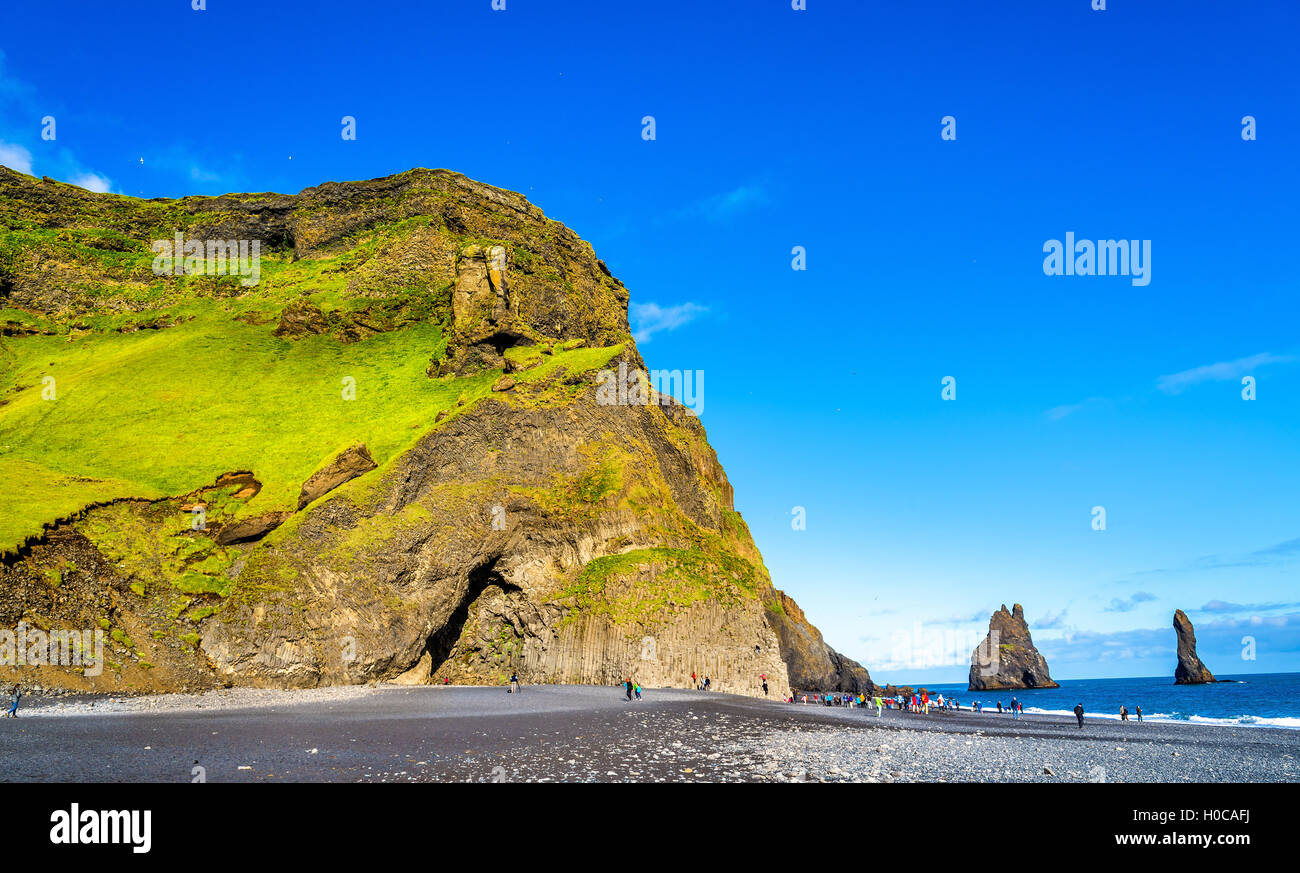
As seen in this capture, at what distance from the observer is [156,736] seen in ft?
75.3

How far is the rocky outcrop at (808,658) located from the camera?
86.7m

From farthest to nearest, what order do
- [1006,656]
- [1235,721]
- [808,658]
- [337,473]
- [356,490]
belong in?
1. [1006,656]
2. [808,658]
3. [1235,721]
4. [337,473]
5. [356,490]

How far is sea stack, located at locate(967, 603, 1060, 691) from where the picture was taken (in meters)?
172

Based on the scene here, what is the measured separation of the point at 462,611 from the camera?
51.8 metres

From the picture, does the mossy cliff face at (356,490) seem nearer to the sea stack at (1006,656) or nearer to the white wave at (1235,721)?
the white wave at (1235,721)

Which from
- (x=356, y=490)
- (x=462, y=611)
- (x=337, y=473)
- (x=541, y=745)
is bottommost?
(x=541, y=745)

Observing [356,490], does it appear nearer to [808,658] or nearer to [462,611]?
[462,611]

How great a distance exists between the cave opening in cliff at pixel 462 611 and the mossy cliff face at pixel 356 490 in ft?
0.82

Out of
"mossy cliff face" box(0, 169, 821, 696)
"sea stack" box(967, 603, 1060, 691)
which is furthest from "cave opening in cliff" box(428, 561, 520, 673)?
"sea stack" box(967, 603, 1060, 691)

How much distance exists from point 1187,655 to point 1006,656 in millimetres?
49883

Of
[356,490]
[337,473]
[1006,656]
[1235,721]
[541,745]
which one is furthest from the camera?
[1006,656]

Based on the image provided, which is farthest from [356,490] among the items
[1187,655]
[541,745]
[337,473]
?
[1187,655]
